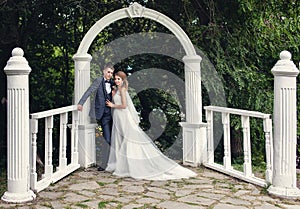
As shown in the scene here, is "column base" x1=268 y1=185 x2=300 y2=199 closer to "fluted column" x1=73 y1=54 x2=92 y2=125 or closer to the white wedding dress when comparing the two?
the white wedding dress

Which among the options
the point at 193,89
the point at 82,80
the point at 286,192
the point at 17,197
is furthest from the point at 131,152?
the point at 286,192

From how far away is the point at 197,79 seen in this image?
651 centimetres

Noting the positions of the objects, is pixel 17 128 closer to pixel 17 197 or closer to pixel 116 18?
pixel 17 197

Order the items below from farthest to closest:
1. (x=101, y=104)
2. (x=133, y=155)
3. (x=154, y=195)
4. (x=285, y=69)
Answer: (x=101, y=104) → (x=133, y=155) → (x=154, y=195) → (x=285, y=69)

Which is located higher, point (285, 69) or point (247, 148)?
point (285, 69)

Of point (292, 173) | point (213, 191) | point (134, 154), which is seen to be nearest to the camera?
point (292, 173)

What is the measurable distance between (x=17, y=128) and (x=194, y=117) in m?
3.00

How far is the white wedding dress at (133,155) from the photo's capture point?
5.69 meters

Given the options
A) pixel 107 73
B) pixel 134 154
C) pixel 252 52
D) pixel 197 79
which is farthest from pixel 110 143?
pixel 252 52

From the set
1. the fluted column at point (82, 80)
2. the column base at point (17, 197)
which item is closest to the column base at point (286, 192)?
the column base at point (17, 197)

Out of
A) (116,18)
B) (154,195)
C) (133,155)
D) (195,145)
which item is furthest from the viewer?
(195,145)

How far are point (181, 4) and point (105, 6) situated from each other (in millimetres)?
1454

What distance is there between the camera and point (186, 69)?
6566 millimetres

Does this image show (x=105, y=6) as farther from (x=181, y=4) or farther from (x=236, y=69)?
(x=236, y=69)
